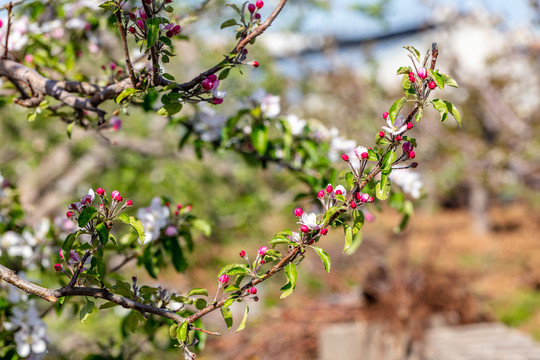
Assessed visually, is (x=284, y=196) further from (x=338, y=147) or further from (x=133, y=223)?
(x=133, y=223)

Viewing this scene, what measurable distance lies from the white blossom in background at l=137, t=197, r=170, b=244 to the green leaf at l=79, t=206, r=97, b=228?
0.54 m

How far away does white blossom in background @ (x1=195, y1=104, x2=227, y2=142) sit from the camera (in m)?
2.04

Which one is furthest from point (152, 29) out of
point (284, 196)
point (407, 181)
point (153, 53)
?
point (284, 196)

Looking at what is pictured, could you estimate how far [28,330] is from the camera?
155 centimetres

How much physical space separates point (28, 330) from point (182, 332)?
664 mm

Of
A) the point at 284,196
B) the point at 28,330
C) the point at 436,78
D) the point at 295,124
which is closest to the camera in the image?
the point at 436,78

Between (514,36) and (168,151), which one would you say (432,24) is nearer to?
(514,36)

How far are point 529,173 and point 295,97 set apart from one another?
4.72 metres

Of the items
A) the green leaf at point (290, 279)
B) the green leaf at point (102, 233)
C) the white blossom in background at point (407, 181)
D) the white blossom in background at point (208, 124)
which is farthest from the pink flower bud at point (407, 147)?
the white blossom in background at point (208, 124)

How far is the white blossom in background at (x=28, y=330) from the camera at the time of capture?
4.95 feet

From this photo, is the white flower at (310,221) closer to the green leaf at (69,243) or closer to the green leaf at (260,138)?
the green leaf at (69,243)

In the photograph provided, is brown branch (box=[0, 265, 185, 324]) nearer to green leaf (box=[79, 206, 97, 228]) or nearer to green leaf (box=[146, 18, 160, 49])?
green leaf (box=[79, 206, 97, 228])

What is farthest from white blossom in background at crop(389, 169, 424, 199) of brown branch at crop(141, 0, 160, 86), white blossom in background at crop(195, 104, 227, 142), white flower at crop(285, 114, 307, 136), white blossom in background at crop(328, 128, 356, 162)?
brown branch at crop(141, 0, 160, 86)

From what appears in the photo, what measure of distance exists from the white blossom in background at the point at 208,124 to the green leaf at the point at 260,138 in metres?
0.19
